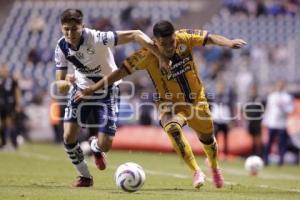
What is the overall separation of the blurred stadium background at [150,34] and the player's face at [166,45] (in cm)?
1272

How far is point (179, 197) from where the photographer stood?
9875mm

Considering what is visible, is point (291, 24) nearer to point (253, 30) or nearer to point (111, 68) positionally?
point (253, 30)

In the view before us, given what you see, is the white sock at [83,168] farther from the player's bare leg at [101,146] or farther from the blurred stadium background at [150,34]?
the blurred stadium background at [150,34]

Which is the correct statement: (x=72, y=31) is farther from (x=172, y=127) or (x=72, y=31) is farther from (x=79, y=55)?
(x=172, y=127)

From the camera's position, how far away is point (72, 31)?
10602 mm

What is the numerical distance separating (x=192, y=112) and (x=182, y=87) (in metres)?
0.41

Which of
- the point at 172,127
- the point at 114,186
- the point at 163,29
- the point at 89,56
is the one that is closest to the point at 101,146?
the point at 114,186

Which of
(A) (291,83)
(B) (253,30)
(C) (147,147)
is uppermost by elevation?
(B) (253,30)

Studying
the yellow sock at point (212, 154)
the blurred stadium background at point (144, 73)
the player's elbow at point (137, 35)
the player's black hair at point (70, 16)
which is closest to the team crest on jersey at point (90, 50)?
the player's black hair at point (70, 16)

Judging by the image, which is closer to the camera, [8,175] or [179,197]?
[179,197]

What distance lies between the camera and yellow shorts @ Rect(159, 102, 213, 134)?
1112 cm

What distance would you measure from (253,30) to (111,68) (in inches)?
829

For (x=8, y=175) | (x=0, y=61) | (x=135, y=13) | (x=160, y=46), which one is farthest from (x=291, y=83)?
(x=160, y=46)

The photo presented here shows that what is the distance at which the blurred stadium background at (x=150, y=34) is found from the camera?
2519 centimetres
